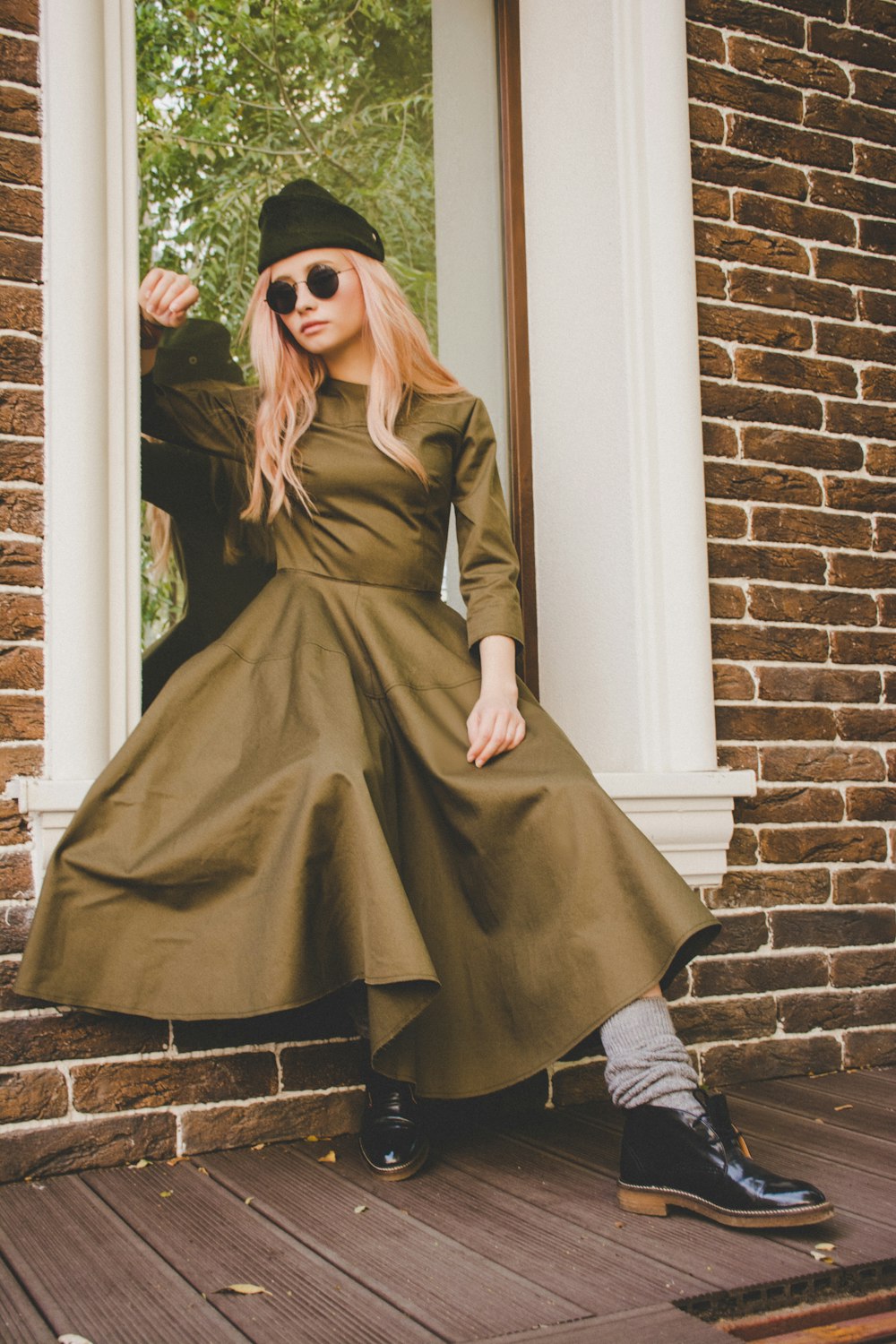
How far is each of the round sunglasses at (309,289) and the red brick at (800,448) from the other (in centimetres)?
117

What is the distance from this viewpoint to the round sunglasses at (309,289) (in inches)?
95.0

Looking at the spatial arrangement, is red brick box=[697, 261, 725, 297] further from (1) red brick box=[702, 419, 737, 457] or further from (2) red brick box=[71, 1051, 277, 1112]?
(2) red brick box=[71, 1051, 277, 1112]

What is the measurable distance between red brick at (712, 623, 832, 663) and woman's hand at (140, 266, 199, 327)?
56.5 inches

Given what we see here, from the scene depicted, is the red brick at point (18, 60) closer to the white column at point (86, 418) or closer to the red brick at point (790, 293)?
the white column at point (86, 418)

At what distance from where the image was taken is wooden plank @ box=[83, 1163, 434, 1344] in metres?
1.47

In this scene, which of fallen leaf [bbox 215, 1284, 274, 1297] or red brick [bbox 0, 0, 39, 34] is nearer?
fallen leaf [bbox 215, 1284, 274, 1297]

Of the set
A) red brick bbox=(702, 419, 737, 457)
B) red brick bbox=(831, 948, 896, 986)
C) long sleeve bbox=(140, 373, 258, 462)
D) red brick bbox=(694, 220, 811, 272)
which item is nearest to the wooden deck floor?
red brick bbox=(831, 948, 896, 986)

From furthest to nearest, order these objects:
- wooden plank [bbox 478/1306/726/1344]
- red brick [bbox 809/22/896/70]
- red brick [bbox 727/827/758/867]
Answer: red brick [bbox 809/22/896/70]
red brick [bbox 727/827/758/867]
wooden plank [bbox 478/1306/726/1344]

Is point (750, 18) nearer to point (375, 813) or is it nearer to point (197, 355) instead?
point (197, 355)

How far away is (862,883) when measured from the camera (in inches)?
119

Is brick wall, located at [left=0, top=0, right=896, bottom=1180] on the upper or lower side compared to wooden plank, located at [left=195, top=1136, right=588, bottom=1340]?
upper

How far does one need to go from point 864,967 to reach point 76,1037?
1.91 m

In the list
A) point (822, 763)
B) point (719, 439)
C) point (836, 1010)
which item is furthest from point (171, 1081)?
point (719, 439)

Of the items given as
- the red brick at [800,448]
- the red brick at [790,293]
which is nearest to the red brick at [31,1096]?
the red brick at [800,448]
